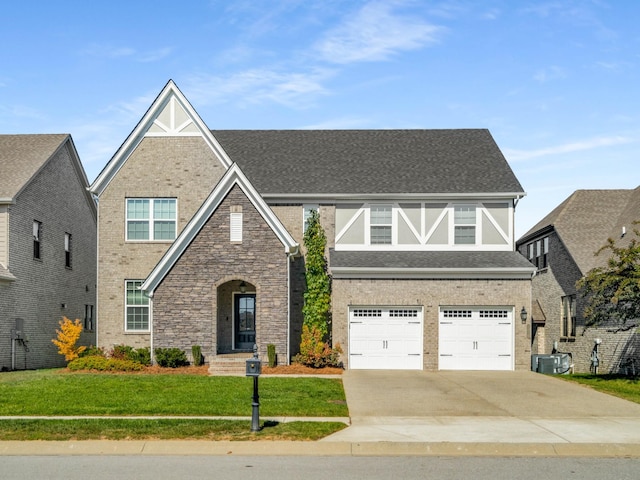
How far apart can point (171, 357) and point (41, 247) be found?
381 inches

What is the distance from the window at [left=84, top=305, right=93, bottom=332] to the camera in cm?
3609

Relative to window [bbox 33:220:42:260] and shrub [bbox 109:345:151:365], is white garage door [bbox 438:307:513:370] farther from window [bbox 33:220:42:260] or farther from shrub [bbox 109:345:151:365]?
window [bbox 33:220:42:260]

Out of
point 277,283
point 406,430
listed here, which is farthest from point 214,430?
point 277,283

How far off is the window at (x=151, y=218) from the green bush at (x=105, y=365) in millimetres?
5523

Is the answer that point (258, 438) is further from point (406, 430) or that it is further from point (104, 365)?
point (104, 365)

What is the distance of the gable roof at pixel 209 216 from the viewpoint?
2553cm

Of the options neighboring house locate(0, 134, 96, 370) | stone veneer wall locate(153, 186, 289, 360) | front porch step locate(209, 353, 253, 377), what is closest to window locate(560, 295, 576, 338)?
stone veneer wall locate(153, 186, 289, 360)

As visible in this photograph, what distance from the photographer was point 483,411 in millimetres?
16312

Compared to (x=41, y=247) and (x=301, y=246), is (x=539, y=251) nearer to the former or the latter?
(x=301, y=246)

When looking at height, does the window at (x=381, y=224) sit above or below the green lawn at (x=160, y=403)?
above

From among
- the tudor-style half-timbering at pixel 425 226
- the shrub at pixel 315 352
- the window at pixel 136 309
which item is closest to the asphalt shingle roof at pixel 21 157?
the window at pixel 136 309

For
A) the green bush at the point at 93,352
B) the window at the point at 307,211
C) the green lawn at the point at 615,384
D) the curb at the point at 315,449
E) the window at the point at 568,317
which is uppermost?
the window at the point at 307,211

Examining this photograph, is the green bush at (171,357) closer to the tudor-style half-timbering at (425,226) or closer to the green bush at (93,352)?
the green bush at (93,352)

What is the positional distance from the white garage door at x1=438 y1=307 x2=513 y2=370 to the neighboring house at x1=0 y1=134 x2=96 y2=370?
54.0ft
